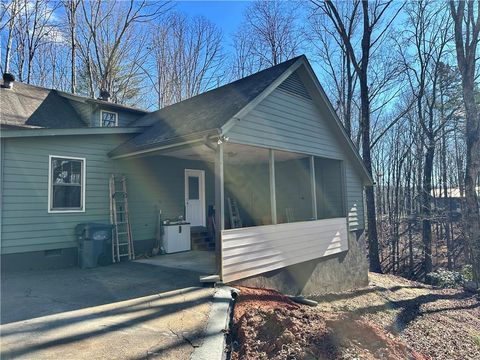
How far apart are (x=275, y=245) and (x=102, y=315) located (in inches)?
154

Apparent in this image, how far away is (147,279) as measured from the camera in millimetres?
6012

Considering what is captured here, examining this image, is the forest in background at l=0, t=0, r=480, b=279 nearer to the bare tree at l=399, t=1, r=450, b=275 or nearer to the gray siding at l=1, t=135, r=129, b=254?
the bare tree at l=399, t=1, r=450, b=275

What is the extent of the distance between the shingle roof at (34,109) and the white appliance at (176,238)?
411cm

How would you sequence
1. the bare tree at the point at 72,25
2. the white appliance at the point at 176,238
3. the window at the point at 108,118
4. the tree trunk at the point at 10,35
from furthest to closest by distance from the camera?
the bare tree at the point at 72,25, the tree trunk at the point at 10,35, the window at the point at 108,118, the white appliance at the point at 176,238

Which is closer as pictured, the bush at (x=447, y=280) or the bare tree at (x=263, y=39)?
the bush at (x=447, y=280)

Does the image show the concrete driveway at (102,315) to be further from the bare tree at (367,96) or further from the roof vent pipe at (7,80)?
the bare tree at (367,96)

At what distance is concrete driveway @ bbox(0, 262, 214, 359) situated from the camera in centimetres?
331

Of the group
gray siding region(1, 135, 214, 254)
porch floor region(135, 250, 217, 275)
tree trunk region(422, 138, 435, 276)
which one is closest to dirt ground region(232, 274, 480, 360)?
porch floor region(135, 250, 217, 275)

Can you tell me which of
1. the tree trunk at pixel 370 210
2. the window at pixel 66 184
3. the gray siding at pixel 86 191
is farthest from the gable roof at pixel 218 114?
the tree trunk at pixel 370 210

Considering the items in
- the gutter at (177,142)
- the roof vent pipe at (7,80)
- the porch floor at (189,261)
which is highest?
the roof vent pipe at (7,80)

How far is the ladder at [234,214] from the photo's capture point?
35.3 feet

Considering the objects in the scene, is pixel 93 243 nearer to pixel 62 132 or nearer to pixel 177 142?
pixel 62 132

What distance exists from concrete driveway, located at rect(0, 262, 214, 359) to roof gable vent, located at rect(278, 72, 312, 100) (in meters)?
5.08

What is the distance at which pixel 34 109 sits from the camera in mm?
9227
